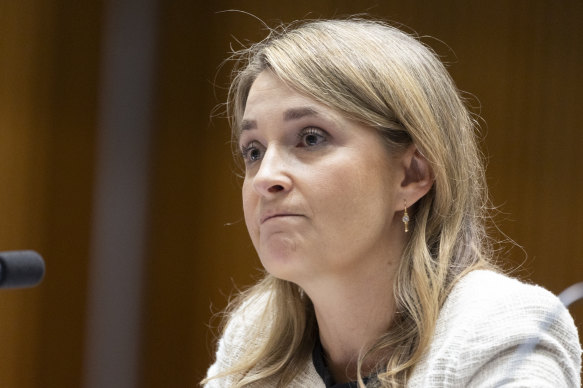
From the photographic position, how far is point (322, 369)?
48.1 inches

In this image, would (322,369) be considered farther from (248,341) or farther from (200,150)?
(200,150)

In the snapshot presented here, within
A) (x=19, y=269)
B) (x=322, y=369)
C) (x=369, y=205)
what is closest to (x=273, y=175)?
(x=369, y=205)

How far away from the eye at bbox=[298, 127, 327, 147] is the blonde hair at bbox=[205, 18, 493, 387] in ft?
0.13

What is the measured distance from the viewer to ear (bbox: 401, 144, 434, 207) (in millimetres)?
1152

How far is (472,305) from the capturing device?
1044 mm

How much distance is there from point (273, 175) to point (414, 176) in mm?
212

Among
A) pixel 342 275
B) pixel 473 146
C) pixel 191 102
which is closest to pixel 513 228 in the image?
pixel 191 102

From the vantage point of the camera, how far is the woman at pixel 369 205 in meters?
1.08

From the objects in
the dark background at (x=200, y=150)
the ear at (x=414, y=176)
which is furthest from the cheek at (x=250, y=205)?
the dark background at (x=200, y=150)

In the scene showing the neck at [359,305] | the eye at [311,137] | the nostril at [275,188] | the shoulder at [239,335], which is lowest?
the shoulder at [239,335]

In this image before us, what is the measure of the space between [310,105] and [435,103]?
18 centimetres

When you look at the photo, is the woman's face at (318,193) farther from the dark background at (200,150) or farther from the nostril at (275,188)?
the dark background at (200,150)

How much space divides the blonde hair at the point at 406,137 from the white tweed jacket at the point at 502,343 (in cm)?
4

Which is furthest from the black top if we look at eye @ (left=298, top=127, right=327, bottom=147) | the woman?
eye @ (left=298, top=127, right=327, bottom=147)
